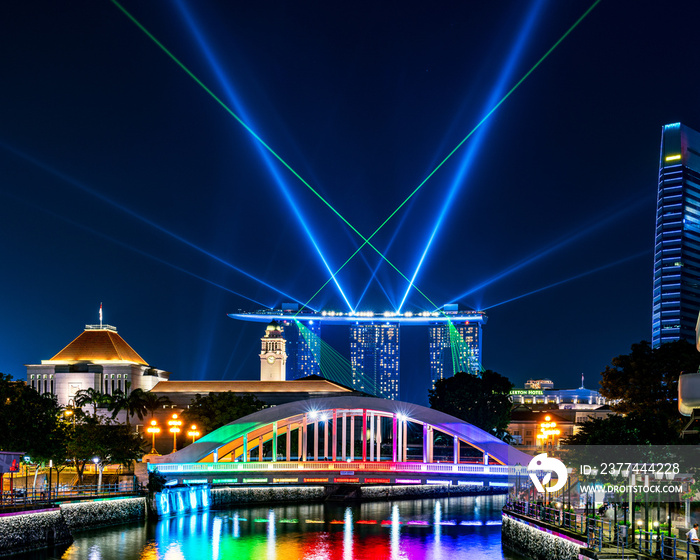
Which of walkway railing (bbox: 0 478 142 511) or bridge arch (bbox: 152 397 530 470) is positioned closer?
walkway railing (bbox: 0 478 142 511)

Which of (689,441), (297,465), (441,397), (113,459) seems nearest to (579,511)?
(689,441)

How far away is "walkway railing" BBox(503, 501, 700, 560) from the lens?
31.3 meters

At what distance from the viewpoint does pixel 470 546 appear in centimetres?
5491

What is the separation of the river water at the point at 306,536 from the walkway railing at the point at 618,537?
827 cm

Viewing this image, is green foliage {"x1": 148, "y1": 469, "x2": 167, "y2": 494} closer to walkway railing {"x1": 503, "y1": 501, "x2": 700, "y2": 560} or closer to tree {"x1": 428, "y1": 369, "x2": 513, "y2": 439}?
walkway railing {"x1": 503, "y1": 501, "x2": 700, "y2": 560}

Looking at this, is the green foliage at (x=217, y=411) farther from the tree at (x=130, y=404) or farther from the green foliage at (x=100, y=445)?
the green foliage at (x=100, y=445)

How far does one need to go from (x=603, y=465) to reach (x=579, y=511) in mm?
6514

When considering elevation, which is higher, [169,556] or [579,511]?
[579,511]

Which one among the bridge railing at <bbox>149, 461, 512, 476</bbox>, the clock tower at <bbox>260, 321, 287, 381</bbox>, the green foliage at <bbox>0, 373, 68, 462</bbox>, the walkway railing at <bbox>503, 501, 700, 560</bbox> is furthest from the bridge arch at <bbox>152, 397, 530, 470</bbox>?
the clock tower at <bbox>260, 321, 287, 381</bbox>

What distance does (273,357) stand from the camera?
479 feet

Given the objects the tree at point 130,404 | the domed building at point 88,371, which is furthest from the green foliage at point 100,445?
the domed building at point 88,371

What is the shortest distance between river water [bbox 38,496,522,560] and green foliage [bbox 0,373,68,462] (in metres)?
9.00

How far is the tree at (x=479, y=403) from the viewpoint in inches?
4820

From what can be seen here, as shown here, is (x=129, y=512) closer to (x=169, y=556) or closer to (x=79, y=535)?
(x=79, y=535)
